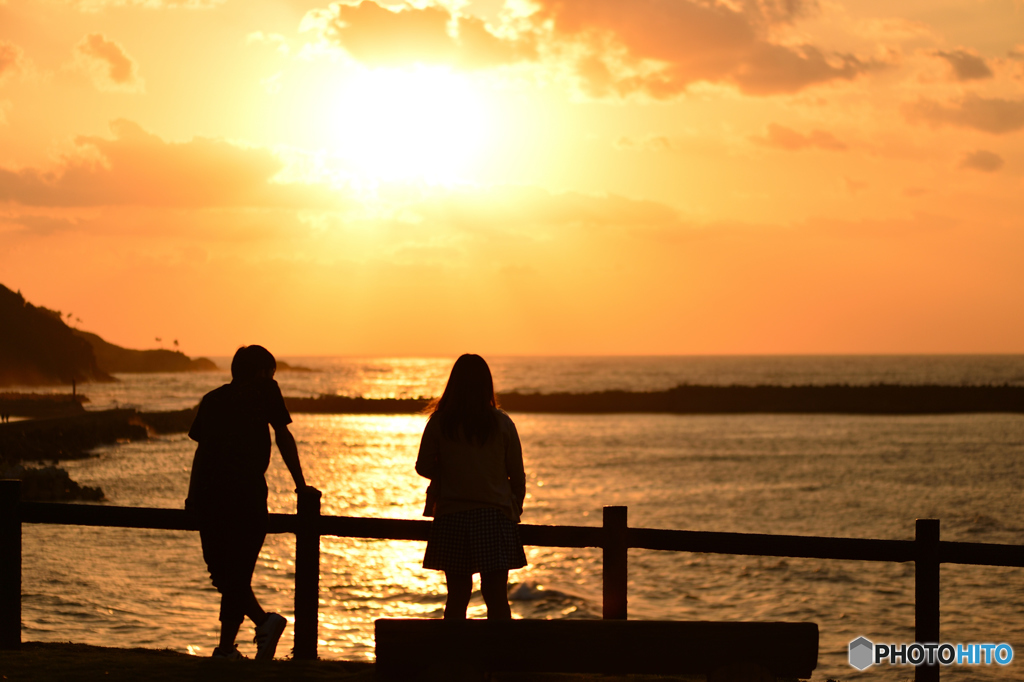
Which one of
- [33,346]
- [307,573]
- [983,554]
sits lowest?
[307,573]

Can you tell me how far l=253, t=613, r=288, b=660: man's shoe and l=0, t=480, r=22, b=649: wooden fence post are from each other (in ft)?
5.67

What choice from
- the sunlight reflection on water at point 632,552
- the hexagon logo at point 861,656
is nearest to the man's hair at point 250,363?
the sunlight reflection on water at point 632,552

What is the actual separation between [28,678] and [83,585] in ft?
28.3

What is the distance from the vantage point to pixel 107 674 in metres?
5.03

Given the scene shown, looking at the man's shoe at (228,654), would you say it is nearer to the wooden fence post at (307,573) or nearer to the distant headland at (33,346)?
the wooden fence post at (307,573)

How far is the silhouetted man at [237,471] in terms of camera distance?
528cm

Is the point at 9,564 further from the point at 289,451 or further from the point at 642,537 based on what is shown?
the point at 642,537

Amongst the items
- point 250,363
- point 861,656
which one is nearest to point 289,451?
point 250,363

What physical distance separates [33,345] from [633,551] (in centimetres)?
10644

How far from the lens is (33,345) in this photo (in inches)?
4163

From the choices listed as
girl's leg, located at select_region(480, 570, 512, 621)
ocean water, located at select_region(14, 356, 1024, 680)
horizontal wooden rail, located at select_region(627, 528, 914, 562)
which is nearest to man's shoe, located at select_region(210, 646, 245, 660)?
girl's leg, located at select_region(480, 570, 512, 621)

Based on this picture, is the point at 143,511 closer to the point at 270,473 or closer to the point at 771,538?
the point at 771,538

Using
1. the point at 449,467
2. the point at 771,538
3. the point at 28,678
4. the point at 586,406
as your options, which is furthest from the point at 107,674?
the point at 586,406

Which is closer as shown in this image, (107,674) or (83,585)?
(107,674)
